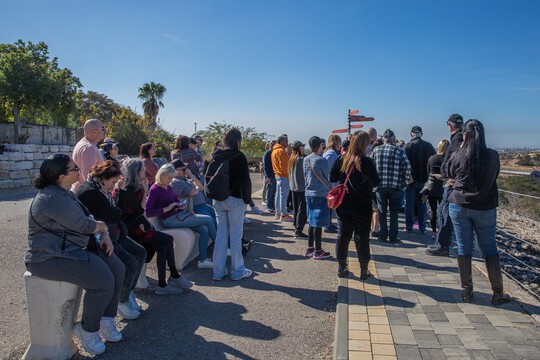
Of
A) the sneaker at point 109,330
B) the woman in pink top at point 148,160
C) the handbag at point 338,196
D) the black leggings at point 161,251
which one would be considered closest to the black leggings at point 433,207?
the handbag at point 338,196

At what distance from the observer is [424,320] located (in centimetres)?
356

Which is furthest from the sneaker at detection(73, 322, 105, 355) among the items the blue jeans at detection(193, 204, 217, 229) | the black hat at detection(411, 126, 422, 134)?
the black hat at detection(411, 126, 422, 134)

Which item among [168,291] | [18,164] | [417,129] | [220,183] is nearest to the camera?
[168,291]

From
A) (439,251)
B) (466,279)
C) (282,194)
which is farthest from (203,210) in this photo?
(466,279)

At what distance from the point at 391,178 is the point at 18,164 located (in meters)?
15.6

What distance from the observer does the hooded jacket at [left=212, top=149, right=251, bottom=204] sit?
4.83 m

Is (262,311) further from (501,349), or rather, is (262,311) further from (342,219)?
(501,349)

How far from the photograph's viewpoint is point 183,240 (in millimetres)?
5211

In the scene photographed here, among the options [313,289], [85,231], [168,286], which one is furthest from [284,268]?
[85,231]

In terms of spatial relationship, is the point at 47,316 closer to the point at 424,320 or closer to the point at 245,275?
the point at 245,275

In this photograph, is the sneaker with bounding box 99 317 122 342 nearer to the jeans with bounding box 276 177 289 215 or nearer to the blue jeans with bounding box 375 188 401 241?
the blue jeans with bounding box 375 188 401 241

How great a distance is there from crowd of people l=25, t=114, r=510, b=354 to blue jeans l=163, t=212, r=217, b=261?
0.01 m

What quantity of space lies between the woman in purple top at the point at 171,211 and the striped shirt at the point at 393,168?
297 cm

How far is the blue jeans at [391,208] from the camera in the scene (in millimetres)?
6473
